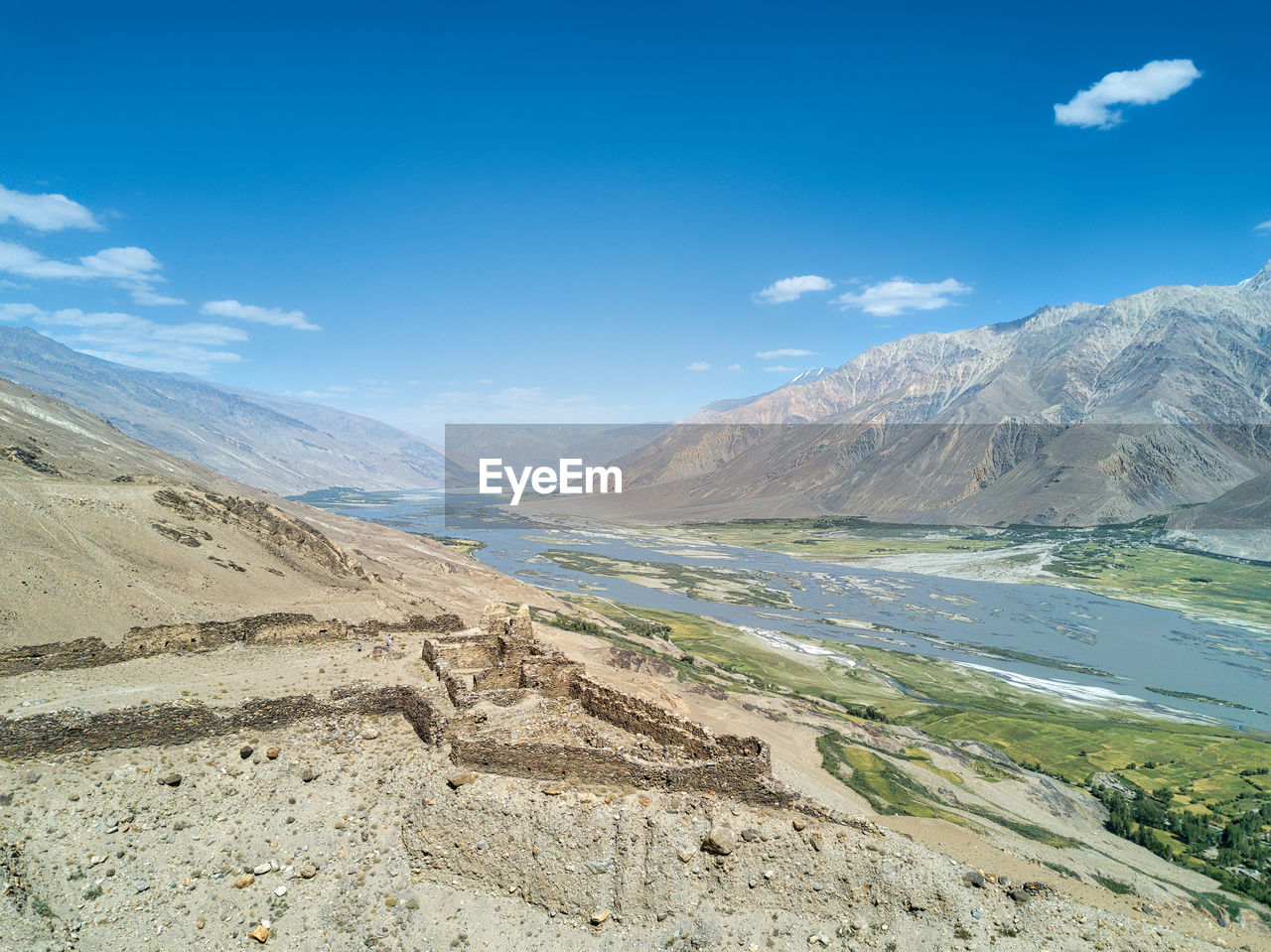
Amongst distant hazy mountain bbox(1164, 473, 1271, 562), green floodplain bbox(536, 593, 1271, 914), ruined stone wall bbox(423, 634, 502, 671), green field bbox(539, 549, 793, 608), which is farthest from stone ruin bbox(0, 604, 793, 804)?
distant hazy mountain bbox(1164, 473, 1271, 562)

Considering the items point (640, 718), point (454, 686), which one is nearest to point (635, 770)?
point (640, 718)

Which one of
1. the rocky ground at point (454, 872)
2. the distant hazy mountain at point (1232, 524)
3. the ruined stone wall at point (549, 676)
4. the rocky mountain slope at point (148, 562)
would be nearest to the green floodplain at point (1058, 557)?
the distant hazy mountain at point (1232, 524)

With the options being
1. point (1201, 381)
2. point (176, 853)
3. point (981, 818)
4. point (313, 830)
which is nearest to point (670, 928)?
point (313, 830)

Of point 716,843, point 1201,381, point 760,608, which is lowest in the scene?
point 760,608

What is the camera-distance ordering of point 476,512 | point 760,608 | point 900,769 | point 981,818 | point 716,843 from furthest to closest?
1. point 476,512
2. point 760,608
3. point 900,769
4. point 981,818
5. point 716,843

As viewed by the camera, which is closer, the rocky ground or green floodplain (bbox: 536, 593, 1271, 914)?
the rocky ground

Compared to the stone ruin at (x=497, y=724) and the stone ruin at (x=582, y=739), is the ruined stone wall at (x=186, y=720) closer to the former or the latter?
the stone ruin at (x=497, y=724)

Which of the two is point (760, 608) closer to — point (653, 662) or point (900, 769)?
point (653, 662)

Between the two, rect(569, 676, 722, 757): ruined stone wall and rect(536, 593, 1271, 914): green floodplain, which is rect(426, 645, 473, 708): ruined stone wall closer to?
rect(569, 676, 722, 757): ruined stone wall
